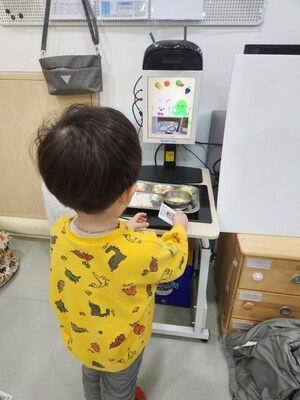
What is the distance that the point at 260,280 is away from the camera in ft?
3.84

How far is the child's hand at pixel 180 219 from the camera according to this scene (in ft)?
3.06

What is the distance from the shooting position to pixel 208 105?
149 cm

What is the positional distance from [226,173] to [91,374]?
35.5 inches

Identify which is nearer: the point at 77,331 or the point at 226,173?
the point at 77,331

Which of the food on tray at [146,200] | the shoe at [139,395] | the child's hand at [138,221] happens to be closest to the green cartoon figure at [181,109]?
the food on tray at [146,200]

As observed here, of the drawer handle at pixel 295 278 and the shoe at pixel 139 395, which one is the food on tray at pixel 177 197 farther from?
the shoe at pixel 139 395

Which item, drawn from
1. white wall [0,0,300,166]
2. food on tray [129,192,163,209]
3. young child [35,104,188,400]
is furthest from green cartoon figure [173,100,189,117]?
young child [35,104,188,400]

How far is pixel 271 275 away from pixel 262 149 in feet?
1.70

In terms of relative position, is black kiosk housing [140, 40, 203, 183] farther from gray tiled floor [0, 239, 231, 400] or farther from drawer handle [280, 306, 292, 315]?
gray tiled floor [0, 239, 231, 400]

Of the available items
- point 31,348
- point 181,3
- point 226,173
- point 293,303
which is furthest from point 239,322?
point 181,3

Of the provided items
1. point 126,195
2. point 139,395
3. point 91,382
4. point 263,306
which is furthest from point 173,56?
point 139,395

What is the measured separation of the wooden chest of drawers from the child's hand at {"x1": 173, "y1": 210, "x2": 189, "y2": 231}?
33 cm

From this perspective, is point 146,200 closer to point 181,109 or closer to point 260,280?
point 181,109

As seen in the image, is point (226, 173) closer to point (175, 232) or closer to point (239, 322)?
point (175, 232)
